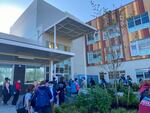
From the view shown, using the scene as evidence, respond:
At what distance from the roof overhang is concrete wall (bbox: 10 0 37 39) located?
281 cm

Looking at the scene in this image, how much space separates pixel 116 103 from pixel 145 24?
631 inches

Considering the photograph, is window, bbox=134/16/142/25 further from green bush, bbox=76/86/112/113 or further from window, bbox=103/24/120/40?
green bush, bbox=76/86/112/113

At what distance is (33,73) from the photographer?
15383 millimetres

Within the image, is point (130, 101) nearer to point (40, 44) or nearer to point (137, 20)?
point (40, 44)

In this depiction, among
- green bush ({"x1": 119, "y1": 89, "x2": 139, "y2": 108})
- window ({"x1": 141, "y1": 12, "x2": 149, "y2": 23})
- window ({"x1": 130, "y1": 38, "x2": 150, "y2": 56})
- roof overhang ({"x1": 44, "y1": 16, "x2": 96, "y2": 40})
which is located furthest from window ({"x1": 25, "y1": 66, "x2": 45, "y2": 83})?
window ({"x1": 141, "y1": 12, "x2": 149, "y2": 23})

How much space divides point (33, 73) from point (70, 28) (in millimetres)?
7619

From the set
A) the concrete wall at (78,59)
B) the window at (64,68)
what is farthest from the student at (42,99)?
the concrete wall at (78,59)

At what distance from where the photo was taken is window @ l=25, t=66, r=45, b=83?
15.0 meters

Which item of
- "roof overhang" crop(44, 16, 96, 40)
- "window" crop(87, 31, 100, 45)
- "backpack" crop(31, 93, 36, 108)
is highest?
"window" crop(87, 31, 100, 45)

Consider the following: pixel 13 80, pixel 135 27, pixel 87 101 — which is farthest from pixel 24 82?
pixel 135 27

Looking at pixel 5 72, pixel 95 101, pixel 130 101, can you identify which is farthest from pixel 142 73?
pixel 5 72

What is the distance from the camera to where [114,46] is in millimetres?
9594

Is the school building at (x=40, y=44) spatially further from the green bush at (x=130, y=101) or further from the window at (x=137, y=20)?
the green bush at (x=130, y=101)

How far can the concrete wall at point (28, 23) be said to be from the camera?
20.7m
